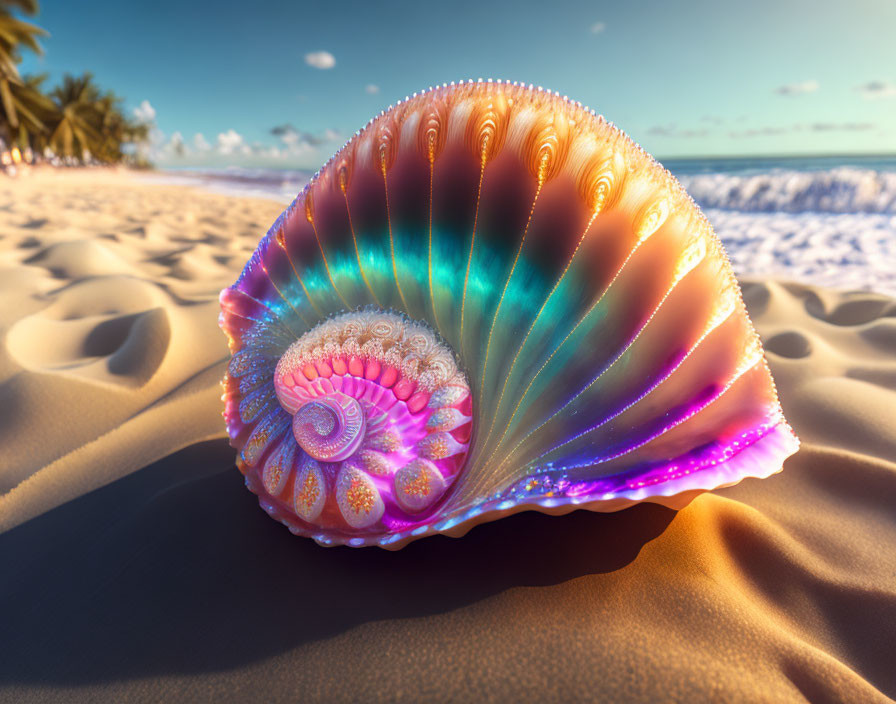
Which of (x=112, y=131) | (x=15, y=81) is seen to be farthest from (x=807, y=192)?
(x=112, y=131)

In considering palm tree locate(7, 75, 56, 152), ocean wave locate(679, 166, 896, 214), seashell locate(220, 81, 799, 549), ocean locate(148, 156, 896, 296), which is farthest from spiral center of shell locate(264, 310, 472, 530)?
palm tree locate(7, 75, 56, 152)

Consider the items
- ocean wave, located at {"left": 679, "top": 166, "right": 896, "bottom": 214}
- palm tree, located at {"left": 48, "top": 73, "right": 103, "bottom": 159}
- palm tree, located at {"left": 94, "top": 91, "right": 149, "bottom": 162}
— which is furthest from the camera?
palm tree, located at {"left": 94, "top": 91, "right": 149, "bottom": 162}

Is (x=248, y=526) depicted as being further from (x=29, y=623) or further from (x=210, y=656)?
(x=29, y=623)

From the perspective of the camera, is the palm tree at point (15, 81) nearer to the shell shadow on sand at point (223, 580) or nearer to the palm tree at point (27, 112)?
the palm tree at point (27, 112)

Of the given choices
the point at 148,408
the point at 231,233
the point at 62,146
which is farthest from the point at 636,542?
the point at 62,146

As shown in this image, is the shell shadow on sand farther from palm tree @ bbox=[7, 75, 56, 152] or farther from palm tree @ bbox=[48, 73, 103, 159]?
palm tree @ bbox=[48, 73, 103, 159]

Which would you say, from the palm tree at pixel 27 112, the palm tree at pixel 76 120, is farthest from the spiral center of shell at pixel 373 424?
the palm tree at pixel 76 120
